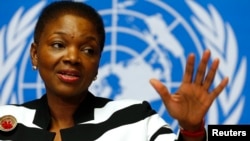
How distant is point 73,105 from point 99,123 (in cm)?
11

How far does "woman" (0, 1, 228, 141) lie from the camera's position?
108cm

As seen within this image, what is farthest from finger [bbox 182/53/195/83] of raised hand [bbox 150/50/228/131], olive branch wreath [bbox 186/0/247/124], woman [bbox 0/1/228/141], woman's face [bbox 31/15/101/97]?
olive branch wreath [bbox 186/0/247/124]

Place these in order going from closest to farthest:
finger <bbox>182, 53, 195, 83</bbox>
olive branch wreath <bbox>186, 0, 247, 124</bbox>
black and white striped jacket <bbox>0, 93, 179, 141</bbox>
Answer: finger <bbox>182, 53, 195, 83</bbox>
black and white striped jacket <bbox>0, 93, 179, 141</bbox>
olive branch wreath <bbox>186, 0, 247, 124</bbox>

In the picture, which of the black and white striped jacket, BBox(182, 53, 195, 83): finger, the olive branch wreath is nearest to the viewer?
BBox(182, 53, 195, 83): finger

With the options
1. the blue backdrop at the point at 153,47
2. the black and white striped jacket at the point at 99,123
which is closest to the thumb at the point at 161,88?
the black and white striped jacket at the point at 99,123

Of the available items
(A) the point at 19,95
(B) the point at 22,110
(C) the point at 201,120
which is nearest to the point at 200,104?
(C) the point at 201,120

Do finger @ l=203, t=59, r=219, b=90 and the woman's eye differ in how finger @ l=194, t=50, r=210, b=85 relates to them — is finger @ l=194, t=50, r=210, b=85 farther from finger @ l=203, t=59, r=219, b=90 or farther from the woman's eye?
the woman's eye

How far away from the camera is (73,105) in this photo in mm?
1177

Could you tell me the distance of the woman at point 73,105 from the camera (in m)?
1.08

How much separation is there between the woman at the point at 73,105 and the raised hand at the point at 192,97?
29 mm

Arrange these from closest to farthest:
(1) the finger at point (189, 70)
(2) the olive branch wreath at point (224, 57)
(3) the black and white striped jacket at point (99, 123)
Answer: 1. (1) the finger at point (189, 70)
2. (3) the black and white striped jacket at point (99, 123)
3. (2) the olive branch wreath at point (224, 57)

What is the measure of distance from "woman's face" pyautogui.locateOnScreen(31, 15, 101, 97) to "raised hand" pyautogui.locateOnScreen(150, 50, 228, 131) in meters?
0.23

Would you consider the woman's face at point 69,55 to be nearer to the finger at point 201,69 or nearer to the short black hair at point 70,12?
the short black hair at point 70,12

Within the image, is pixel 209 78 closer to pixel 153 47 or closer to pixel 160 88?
pixel 160 88
